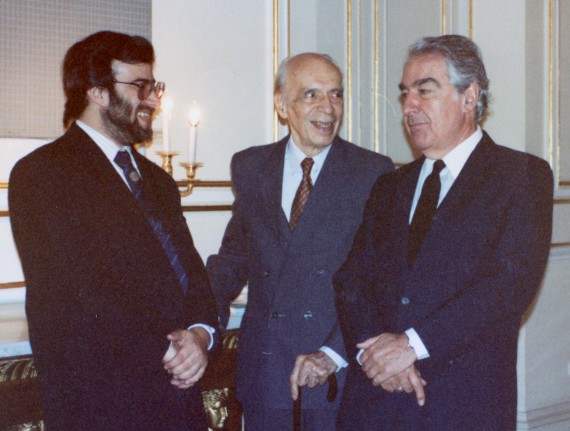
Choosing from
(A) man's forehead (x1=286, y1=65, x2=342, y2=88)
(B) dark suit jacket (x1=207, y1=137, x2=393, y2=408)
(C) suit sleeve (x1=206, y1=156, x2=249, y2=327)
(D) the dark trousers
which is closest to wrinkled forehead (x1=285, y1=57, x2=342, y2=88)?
(A) man's forehead (x1=286, y1=65, x2=342, y2=88)

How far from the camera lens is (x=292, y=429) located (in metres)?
2.46

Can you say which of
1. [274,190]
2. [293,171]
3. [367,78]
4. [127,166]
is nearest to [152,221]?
[127,166]

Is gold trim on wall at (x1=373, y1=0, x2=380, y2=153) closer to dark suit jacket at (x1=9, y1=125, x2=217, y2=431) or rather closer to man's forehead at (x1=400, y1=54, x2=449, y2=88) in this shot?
man's forehead at (x1=400, y1=54, x2=449, y2=88)

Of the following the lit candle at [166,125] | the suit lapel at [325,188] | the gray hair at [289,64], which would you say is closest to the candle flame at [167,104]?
the lit candle at [166,125]

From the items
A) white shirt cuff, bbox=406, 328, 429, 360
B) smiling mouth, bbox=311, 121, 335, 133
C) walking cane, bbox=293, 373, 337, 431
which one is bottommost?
walking cane, bbox=293, 373, 337, 431

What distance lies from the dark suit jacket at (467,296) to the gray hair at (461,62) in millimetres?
203

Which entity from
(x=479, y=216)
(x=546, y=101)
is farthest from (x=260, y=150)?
(x=546, y=101)

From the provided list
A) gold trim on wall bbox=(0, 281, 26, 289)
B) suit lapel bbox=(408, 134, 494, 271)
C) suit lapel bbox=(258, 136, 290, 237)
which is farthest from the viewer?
gold trim on wall bbox=(0, 281, 26, 289)

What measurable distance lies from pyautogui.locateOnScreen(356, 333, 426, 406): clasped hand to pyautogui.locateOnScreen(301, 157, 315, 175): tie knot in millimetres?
799

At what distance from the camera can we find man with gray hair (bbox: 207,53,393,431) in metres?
2.48

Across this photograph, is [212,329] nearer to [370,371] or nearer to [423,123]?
[370,371]

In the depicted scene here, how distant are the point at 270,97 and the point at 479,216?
1940 millimetres

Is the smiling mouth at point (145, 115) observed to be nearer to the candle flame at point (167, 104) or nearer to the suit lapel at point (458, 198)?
the candle flame at point (167, 104)

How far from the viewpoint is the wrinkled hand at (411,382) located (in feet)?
6.57
